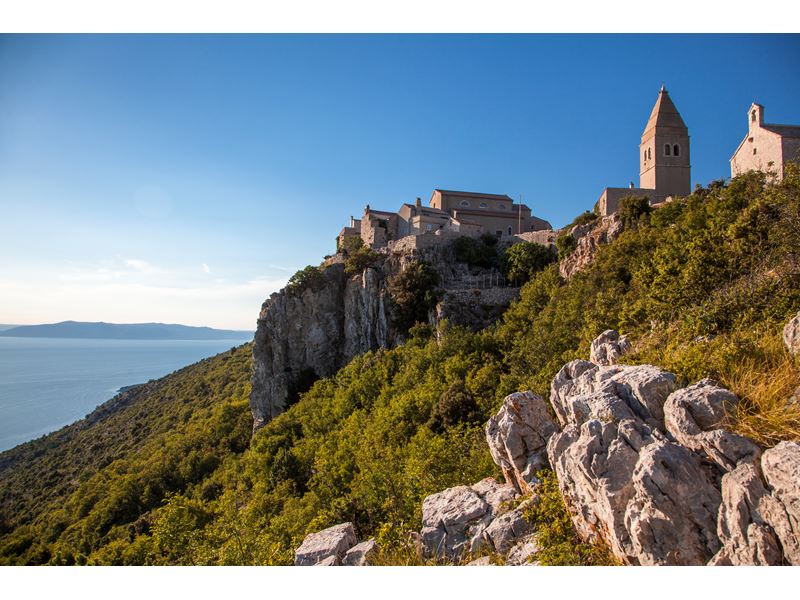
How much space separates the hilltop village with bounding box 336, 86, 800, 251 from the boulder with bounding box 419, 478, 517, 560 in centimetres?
1512

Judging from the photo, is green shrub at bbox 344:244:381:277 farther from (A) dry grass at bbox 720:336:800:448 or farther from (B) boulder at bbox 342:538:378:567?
(A) dry grass at bbox 720:336:800:448

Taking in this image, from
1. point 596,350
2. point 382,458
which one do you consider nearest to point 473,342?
point 382,458

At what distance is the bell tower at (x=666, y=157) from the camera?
32.5 metres

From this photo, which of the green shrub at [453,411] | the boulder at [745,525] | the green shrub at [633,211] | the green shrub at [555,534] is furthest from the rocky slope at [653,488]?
the green shrub at [633,211]

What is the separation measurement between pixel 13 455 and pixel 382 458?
5936 cm

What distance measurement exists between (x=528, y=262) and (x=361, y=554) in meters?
25.9

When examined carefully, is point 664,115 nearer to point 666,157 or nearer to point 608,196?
point 666,157

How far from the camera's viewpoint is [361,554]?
6.28 meters

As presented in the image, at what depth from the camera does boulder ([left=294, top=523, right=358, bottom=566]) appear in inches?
256

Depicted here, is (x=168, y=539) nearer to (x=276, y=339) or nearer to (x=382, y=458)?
(x=382, y=458)

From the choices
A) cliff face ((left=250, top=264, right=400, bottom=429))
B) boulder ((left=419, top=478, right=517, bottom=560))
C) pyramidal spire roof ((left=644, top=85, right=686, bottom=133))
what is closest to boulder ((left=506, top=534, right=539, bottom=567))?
boulder ((left=419, top=478, right=517, bottom=560))

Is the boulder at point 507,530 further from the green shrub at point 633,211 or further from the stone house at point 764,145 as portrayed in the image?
the stone house at point 764,145

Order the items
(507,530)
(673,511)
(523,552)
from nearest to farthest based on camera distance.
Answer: (673,511)
(523,552)
(507,530)

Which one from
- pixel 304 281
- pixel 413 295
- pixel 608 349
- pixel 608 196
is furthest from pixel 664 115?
pixel 608 349
